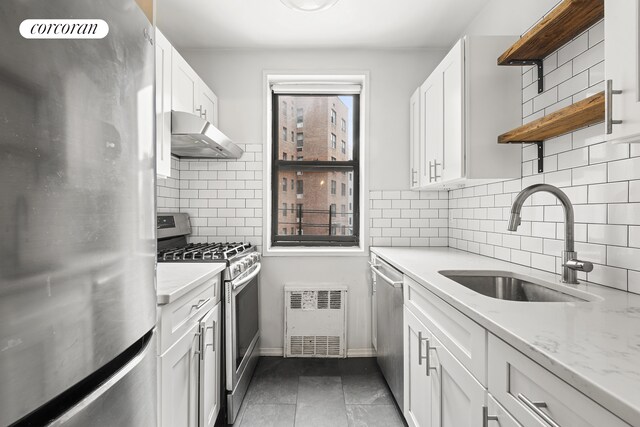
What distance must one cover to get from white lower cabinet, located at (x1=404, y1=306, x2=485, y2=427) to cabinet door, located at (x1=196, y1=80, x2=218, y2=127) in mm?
1980

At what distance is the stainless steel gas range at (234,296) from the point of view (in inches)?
77.2

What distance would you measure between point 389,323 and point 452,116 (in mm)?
1347

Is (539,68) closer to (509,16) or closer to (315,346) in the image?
(509,16)

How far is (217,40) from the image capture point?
8.97 feet

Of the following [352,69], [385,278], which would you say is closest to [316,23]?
[352,69]

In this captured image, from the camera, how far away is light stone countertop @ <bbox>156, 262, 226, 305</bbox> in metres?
1.25

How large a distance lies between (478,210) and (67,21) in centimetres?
237

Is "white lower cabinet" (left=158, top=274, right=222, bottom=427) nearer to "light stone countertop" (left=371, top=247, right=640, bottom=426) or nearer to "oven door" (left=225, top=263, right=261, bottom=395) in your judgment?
"oven door" (left=225, top=263, right=261, bottom=395)

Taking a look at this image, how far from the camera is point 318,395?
7.32ft

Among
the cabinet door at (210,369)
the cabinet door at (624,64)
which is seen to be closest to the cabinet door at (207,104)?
the cabinet door at (210,369)

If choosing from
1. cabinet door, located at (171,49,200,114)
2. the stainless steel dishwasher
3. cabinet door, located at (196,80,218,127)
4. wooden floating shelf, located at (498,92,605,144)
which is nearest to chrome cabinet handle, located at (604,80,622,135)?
wooden floating shelf, located at (498,92,605,144)

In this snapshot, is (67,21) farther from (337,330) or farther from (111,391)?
(337,330)

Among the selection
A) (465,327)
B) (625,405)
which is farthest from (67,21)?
(465,327)

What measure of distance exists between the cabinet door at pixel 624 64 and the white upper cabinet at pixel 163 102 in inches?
74.3
